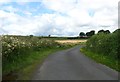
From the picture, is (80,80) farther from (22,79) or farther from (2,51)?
(2,51)

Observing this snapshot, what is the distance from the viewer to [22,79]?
13859mm

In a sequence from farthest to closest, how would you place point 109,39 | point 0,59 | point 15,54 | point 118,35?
1. point 109,39
2. point 118,35
3. point 15,54
4. point 0,59

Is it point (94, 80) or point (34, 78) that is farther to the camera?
point (34, 78)

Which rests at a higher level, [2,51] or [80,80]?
[2,51]

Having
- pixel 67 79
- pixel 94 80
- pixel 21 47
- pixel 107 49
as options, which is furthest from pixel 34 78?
pixel 107 49

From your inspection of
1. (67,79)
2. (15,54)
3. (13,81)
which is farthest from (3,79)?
(15,54)

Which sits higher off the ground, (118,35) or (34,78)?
(118,35)

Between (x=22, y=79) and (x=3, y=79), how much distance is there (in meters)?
0.89

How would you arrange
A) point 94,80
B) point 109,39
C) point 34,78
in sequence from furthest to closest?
1. point 109,39
2. point 34,78
3. point 94,80

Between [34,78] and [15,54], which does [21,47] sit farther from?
[34,78]

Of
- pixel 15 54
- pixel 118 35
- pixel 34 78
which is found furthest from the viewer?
pixel 118 35

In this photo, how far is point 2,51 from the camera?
17812 mm

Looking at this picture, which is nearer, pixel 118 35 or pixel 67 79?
pixel 67 79

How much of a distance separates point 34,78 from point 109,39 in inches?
546
